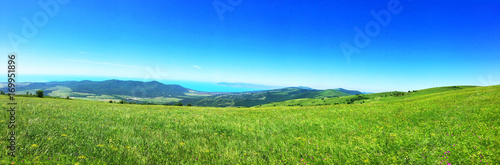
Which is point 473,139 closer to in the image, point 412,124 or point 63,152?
point 412,124

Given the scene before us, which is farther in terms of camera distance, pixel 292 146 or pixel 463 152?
pixel 292 146

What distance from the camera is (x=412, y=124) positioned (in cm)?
1412

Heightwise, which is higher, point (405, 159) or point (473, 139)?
point (473, 139)

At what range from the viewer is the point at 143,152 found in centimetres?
859

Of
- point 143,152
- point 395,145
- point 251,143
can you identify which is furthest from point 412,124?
point 143,152

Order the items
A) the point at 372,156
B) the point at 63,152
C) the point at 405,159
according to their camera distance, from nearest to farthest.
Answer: the point at 63,152 → the point at 405,159 → the point at 372,156

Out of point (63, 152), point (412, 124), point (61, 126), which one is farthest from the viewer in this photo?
point (412, 124)

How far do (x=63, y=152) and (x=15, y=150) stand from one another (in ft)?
5.06

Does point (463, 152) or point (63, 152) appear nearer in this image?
point (63, 152)

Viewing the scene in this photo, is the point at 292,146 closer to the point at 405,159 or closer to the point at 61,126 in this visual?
the point at 405,159

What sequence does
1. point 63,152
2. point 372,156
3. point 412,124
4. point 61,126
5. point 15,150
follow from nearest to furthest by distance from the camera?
point 15,150 < point 63,152 < point 372,156 < point 61,126 < point 412,124

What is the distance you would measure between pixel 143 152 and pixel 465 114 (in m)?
24.8

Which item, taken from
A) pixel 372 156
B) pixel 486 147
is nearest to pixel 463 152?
pixel 486 147

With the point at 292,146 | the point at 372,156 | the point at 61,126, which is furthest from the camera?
the point at 61,126
